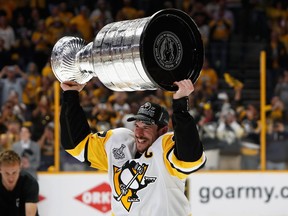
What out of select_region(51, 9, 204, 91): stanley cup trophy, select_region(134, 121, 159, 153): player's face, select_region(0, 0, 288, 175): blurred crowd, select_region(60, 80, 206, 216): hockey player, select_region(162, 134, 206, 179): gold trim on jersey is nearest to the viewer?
select_region(51, 9, 204, 91): stanley cup trophy

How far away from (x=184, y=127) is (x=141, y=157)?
53 cm

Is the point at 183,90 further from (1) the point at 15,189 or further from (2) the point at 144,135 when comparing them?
(1) the point at 15,189

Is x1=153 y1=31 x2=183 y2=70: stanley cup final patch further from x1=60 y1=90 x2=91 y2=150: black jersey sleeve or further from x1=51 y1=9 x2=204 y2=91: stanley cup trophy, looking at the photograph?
x1=60 y1=90 x2=91 y2=150: black jersey sleeve

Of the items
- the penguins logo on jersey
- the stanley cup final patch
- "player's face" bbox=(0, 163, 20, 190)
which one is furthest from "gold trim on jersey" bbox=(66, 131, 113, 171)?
the stanley cup final patch

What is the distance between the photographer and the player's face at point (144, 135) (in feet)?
14.7

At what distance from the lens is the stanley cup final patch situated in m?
4.05

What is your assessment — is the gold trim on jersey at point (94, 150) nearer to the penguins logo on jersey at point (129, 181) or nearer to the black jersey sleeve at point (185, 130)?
the penguins logo on jersey at point (129, 181)

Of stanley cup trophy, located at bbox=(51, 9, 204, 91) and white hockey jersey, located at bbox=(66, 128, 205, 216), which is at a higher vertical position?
stanley cup trophy, located at bbox=(51, 9, 204, 91)

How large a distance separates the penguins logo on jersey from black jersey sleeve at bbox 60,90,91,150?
1.16 ft

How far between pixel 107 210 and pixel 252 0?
269 inches

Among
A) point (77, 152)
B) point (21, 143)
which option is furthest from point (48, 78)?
point (77, 152)

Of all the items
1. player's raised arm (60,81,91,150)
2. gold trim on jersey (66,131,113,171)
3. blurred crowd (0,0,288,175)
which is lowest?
blurred crowd (0,0,288,175)

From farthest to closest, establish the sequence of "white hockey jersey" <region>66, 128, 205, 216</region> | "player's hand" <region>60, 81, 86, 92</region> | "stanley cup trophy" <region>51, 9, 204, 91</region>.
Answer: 1. "player's hand" <region>60, 81, 86, 92</region>
2. "white hockey jersey" <region>66, 128, 205, 216</region>
3. "stanley cup trophy" <region>51, 9, 204, 91</region>

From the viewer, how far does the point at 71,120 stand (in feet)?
15.2
